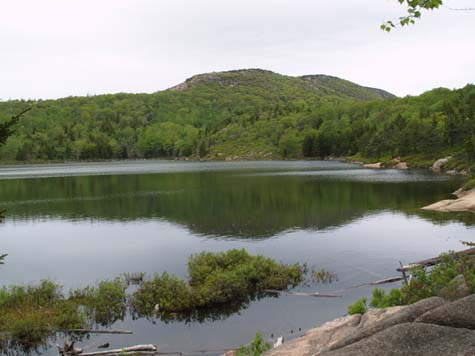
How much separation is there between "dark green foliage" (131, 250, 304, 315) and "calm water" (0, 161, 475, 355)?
5.25ft

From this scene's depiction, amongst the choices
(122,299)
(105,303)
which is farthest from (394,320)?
(122,299)

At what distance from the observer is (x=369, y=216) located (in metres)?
61.7

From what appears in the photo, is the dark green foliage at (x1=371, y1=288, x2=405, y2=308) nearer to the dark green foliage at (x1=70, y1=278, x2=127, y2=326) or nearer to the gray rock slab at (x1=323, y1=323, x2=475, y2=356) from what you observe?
the gray rock slab at (x1=323, y1=323, x2=475, y2=356)

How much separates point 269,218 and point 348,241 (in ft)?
55.7

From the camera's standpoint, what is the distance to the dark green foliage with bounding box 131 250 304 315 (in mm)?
27922

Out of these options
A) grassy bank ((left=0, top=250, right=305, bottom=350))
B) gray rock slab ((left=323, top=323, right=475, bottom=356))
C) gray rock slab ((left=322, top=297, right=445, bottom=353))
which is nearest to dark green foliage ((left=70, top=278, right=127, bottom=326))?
grassy bank ((left=0, top=250, right=305, bottom=350))

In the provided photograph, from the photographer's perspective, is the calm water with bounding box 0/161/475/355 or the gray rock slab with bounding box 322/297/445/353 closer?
the gray rock slab with bounding box 322/297/445/353

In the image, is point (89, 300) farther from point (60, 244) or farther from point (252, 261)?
point (60, 244)

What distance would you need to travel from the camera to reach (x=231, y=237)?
49.6 metres

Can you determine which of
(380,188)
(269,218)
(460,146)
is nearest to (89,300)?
(269,218)

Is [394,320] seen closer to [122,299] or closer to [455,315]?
[455,315]

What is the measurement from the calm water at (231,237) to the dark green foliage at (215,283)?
1601mm

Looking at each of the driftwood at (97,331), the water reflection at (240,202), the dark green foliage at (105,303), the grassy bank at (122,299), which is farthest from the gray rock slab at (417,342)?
the water reflection at (240,202)

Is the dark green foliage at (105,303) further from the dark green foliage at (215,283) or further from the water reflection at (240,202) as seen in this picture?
the water reflection at (240,202)
